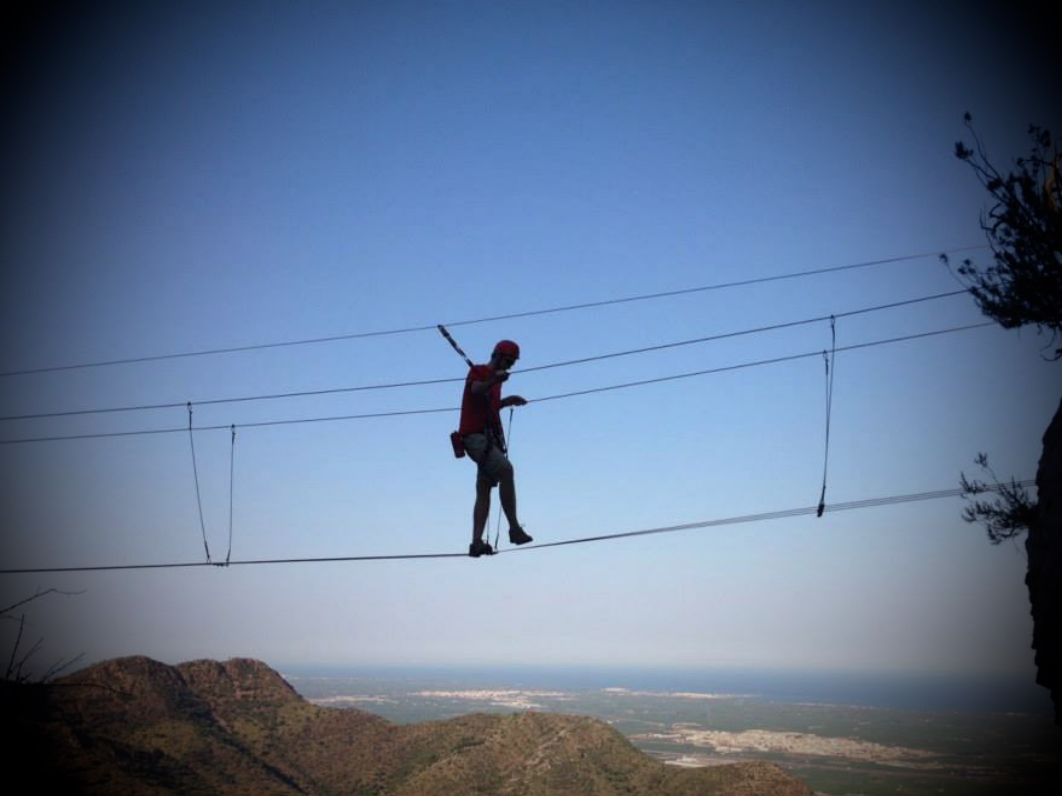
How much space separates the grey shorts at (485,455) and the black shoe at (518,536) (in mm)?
976

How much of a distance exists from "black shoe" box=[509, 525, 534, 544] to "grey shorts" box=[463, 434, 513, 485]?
3.20ft

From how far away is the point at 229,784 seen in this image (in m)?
71.1

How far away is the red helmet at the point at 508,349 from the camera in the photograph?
1053cm

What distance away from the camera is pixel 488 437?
10.9m

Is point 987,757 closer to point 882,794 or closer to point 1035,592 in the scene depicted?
point 882,794

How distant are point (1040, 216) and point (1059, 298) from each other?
1.54m

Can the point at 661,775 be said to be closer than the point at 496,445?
No

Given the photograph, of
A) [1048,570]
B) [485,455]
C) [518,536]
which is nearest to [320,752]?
[518,536]

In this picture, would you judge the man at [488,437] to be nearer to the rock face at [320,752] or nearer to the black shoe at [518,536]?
the black shoe at [518,536]

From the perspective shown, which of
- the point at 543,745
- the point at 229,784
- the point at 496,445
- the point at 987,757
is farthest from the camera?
the point at 987,757

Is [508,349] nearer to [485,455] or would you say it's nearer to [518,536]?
[485,455]

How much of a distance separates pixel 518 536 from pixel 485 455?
148 centimetres

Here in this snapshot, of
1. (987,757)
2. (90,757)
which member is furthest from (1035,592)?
(987,757)

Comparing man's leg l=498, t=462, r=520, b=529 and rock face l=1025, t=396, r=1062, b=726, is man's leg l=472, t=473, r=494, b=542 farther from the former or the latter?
rock face l=1025, t=396, r=1062, b=726
